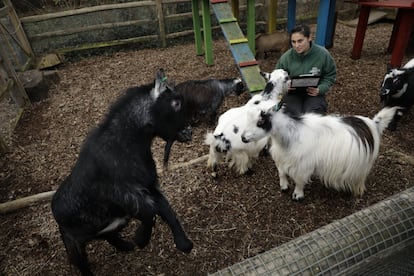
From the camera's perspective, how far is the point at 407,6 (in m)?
4.87

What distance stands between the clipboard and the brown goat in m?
3.26

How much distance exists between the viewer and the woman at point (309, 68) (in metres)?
3.61

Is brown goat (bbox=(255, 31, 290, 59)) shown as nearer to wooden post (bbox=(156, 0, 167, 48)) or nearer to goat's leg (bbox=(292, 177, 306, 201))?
wooden post (bbox=(156, 0, 167, 48))

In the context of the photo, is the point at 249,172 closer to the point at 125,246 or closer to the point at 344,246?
the point at 125,246

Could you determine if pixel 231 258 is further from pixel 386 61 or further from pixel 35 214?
pixel 386 61

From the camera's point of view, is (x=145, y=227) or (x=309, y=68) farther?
(x=309, y=68)

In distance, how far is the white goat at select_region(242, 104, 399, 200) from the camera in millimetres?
2781

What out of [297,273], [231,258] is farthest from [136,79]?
[297,273]

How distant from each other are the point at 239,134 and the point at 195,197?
3.15ft

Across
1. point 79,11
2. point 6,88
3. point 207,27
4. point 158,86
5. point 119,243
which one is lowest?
point 119,243

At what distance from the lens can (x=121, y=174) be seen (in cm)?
184

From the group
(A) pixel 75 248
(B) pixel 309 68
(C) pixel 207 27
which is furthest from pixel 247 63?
(A) pixel 75 248

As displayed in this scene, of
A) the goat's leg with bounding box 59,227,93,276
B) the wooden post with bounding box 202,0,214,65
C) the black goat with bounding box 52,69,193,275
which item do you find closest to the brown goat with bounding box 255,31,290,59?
the wooden post with bounding box 202,0,214,65

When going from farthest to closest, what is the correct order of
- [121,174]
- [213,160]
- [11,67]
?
[11,67]
[213,160]
[121,174]
